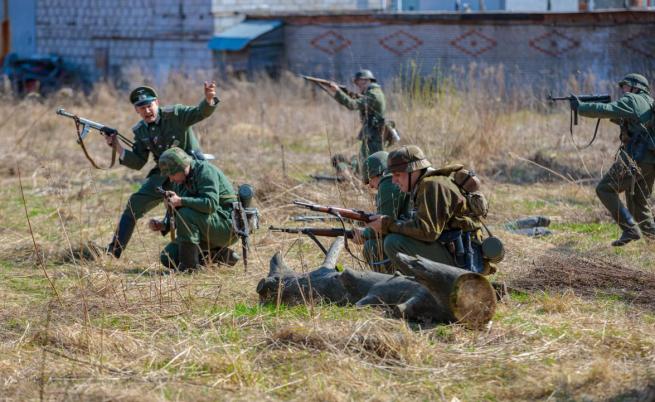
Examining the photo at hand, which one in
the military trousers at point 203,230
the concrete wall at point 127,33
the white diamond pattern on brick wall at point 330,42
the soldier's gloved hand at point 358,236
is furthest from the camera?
the concrete wall at point 127,33

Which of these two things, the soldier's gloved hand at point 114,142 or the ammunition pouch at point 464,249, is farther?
the soldier's gloved hand at point 114,142

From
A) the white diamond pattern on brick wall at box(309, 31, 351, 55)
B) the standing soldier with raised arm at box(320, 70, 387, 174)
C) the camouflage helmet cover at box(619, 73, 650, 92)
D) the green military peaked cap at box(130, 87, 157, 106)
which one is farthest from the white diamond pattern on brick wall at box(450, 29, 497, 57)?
the green military peaked cap at box(130, 87, 157, 106)

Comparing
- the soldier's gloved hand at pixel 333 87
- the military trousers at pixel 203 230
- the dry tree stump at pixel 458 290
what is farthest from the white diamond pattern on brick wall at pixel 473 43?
the dry tree stump at pixel 458 290

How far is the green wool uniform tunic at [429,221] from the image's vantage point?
6.36 metres

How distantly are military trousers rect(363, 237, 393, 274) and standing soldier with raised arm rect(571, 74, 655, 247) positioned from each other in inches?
110

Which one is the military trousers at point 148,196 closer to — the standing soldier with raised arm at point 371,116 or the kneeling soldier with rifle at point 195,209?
the kneeling soldier with rifle at point 195,209

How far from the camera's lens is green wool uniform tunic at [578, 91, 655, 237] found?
8.80m

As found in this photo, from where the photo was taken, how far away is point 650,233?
9.05m

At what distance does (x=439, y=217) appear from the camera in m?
6.43

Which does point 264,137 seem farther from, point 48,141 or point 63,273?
point 63,273

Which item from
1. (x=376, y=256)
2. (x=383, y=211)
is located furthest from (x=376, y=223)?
(x=376, y=256)

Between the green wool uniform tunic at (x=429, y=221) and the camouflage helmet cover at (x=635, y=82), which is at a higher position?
the camouflage helmet cover at (x=635, y=82)

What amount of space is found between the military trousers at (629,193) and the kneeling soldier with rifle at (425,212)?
286cm

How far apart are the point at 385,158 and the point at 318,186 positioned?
3587 millimetres
